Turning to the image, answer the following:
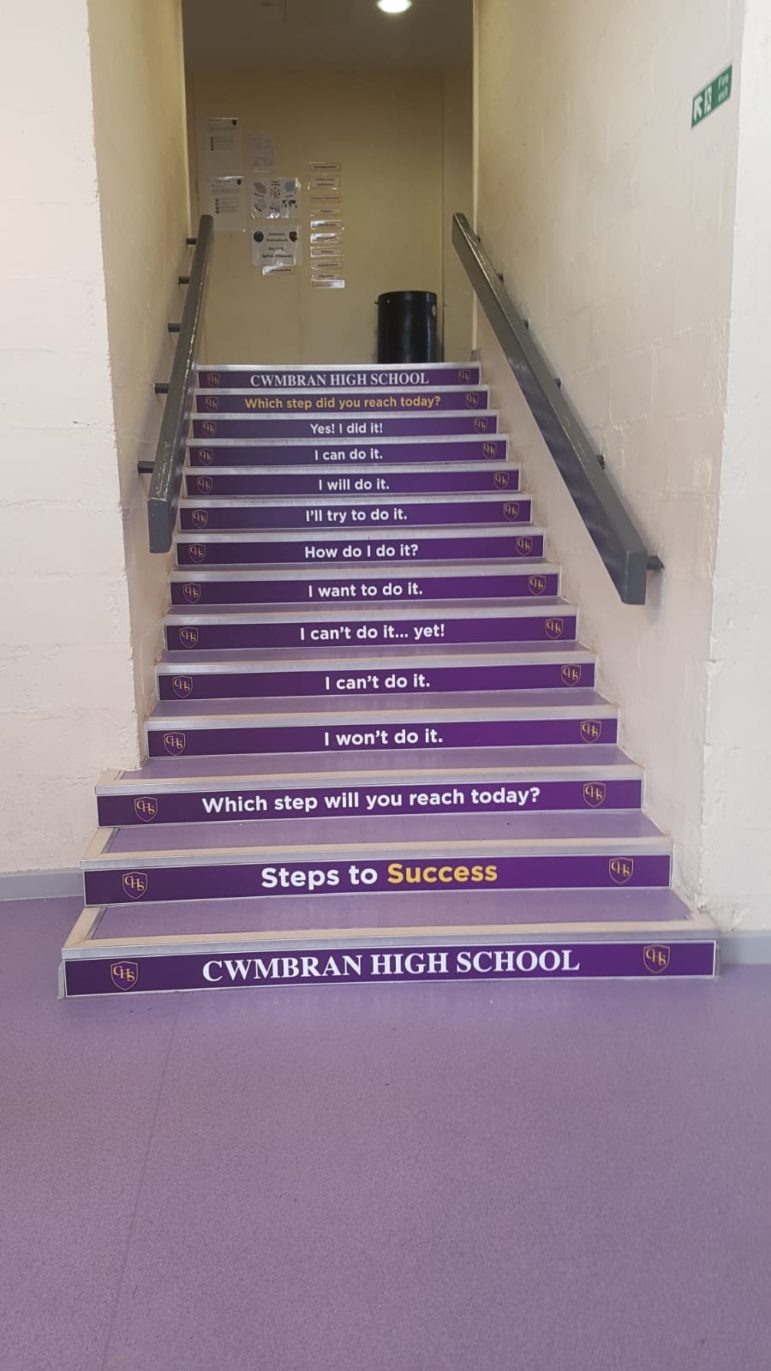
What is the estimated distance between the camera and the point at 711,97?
2.16m

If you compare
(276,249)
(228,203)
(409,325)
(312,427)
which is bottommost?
(312,427)

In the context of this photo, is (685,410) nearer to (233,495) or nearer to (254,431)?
(233,495)

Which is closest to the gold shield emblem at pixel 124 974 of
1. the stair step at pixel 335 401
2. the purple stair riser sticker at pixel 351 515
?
the purple stair riser sticker at pixel 351 515

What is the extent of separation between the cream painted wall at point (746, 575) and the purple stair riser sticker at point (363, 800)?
41 cm

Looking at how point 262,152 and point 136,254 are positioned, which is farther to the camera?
point 262,152

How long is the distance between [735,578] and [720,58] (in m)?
1.20

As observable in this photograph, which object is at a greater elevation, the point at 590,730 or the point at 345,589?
the point at 345,589

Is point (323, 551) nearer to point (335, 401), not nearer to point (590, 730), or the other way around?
point (335, 401)

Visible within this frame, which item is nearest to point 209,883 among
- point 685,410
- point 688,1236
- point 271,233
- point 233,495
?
point 688,1236

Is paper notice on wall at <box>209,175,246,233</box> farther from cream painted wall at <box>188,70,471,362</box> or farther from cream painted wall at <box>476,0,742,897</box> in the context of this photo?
cream painted wall at <box>476,0,742,897</box>

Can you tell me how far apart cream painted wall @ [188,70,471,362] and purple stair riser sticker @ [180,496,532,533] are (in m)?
3.60

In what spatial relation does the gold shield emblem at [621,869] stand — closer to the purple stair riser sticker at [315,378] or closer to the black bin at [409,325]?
the purple stair riser sticker at [315,378]

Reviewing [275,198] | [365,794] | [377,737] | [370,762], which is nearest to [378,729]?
[377,737]

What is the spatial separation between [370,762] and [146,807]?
0.69m
